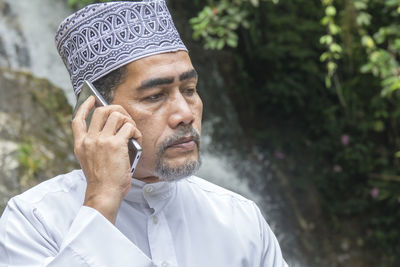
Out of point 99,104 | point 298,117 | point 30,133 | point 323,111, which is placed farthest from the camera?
point 298,117

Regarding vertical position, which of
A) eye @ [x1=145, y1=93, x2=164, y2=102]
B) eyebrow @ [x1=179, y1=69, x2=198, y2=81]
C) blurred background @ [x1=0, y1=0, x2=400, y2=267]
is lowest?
blurred background @ [x1=0, y1=0, x2=400, y2=267]

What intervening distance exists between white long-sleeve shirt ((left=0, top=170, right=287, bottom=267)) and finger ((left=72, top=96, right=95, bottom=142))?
9.4 inches

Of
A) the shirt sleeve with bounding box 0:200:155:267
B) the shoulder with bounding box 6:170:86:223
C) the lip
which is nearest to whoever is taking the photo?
the shirt sleeve with bounding box 0:200:155:267

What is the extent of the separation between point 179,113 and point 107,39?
40 cm

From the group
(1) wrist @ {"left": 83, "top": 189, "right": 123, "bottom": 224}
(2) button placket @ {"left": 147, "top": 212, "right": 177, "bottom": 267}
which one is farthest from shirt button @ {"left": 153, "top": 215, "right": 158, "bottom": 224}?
(1) wrist @ {"left": 83, "top": 189, "right": 123, "bottom": 224}

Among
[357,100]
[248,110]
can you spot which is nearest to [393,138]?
[357,100]

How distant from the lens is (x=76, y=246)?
1917 mm

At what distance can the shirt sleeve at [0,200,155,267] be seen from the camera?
191 cm

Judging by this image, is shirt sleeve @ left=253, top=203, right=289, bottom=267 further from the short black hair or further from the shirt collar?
the short black hair

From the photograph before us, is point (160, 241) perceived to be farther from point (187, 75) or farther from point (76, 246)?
point (187, 75)

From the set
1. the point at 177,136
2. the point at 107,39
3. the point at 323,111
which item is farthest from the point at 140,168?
the point at 323,111

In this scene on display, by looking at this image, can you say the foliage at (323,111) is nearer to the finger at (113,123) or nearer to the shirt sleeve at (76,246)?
the finger at (113,123)

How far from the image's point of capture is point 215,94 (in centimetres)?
803

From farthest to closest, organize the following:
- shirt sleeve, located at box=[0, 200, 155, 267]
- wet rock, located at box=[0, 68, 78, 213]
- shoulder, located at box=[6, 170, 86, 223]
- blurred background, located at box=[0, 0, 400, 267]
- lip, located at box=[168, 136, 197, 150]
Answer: blurred background, located at box=[0, 0, 400, 267]
wet rock, located at box=[0, 68, 78, 213]
lip, located at box=[168, 136, 197, 150]
shoulder, located at box=[6, 170, 86, 223]
shirt sleeve, located at box=[0, 200, 155, 267]
